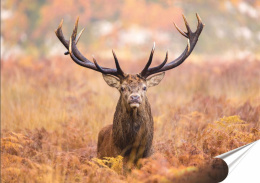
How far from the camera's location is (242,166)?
3986mm

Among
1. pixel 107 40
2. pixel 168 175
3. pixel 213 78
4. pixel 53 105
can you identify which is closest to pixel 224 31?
pixel 107 40

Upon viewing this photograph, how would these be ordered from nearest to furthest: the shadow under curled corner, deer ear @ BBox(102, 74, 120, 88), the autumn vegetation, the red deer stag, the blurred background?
the shadow under curled corner, the autumn vegetation, the red deer stag, deer ear @ BBox(102, 74, 120, 88), the blurred background

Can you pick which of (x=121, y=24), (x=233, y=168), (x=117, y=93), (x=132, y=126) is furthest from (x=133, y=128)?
(x=121, y=24)

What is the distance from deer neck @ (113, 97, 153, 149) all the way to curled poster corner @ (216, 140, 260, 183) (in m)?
0.90

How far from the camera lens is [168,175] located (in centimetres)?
358

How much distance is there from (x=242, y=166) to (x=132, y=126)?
121 cm

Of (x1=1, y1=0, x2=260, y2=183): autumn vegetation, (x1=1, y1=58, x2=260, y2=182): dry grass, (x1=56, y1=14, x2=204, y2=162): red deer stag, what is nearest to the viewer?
(x1=1, y1=58, x2=260, y2=182): dry grass

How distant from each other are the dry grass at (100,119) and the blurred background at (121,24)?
6.36m

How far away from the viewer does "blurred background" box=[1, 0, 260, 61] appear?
17641mm

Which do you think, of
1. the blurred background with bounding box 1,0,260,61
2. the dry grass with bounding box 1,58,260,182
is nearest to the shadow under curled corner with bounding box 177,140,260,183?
the dry grass with bounding box 1,58,260,182

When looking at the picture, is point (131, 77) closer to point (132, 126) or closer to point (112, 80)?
point (112, 80)

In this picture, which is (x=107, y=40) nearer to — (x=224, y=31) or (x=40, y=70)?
(x=224, y=31)

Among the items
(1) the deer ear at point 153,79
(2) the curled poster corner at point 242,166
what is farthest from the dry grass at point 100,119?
(1) the deer ear at point 153,79

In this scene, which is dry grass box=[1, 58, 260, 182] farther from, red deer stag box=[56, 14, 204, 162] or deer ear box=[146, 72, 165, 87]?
deer ear box=[146, 72, 165, 87]
